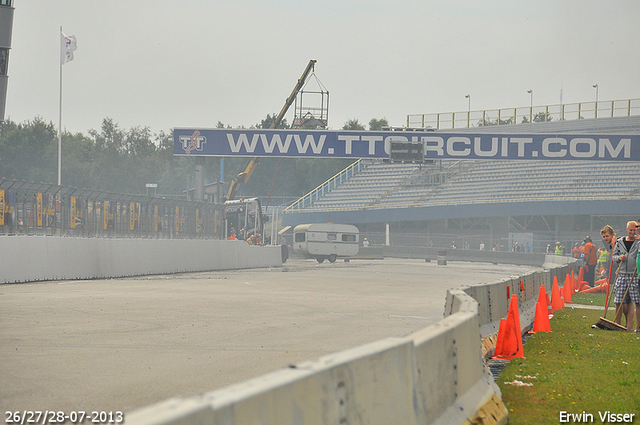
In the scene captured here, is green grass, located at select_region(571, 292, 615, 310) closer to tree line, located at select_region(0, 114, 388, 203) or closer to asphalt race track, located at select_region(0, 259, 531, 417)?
asphalt race track, located at select_region(0, 259, 531, 417)

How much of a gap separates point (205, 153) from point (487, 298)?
31610mm

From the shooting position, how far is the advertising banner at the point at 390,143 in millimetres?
40531

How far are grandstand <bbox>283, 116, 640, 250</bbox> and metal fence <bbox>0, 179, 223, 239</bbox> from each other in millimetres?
29697

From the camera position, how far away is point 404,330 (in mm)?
11422

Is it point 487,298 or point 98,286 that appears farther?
point 98,286

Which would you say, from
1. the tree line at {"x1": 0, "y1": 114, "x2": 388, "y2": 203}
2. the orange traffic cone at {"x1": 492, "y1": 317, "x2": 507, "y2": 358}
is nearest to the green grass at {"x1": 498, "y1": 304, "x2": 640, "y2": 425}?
the orange traffic cone at {"x1": 492, "y1": 317, "x2": 507, "y2": 358}

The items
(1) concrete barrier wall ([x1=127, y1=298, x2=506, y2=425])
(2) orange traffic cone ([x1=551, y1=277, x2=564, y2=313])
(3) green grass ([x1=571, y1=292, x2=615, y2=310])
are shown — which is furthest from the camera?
(3) green grass ([x1=571, y1=292, x2=615, y2=310])

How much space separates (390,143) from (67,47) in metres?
16.8

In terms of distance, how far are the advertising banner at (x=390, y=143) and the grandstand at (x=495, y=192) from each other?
12.4m

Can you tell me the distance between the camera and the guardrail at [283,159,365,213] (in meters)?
72.6

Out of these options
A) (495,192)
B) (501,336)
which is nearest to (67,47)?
(501,336)

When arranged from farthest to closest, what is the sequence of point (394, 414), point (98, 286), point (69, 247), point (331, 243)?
point (331, 243) → point (69, 247) → point (98, 286) → point (394, 414)

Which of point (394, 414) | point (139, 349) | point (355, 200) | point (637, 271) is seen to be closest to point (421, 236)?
point (355, 200)

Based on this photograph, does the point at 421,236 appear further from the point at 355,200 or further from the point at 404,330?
the point at 404,330
